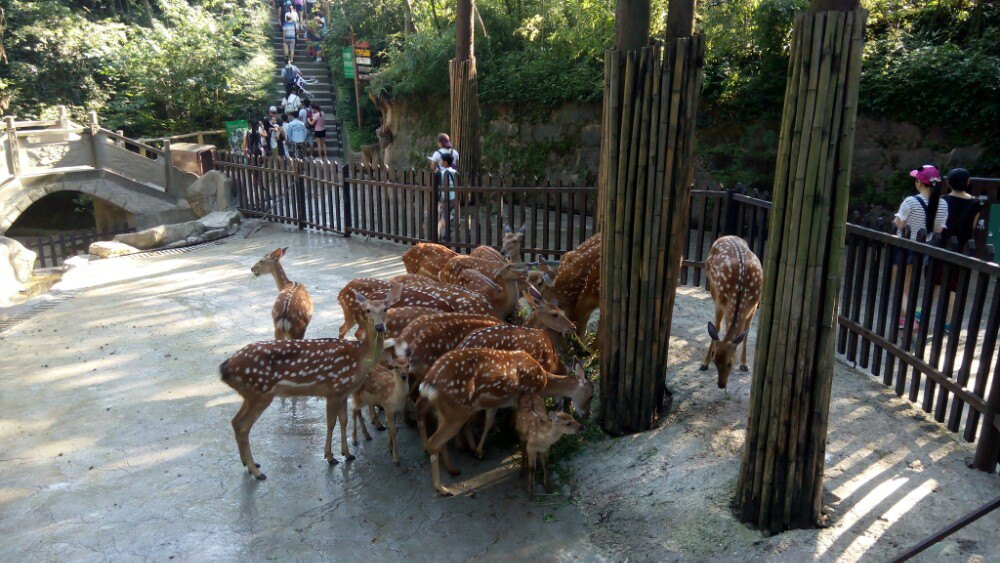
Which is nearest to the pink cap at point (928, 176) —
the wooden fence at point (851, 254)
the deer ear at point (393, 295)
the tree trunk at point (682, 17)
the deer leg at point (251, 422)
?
the wooden fence at point (851, 254)

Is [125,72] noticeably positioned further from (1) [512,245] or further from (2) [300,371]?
(2) [300,371]

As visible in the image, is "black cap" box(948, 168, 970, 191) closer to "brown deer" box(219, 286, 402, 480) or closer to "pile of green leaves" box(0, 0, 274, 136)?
"brown deer" box(219, 286, 402, 480)

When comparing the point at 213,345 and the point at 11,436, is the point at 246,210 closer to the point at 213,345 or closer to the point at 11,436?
the point at 213,345

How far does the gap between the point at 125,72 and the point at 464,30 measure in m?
14.4

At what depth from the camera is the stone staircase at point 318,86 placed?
26.2 metres

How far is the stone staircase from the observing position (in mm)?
26172

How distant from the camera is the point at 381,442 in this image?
632 cm

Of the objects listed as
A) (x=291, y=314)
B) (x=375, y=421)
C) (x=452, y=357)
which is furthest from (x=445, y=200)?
(x=452, y=357)

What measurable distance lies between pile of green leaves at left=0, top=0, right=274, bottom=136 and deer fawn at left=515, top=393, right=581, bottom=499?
73.2 feet

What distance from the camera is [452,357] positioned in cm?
538

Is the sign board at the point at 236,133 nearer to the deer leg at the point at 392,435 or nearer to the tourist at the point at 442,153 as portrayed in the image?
the tourist at the point at 442,153

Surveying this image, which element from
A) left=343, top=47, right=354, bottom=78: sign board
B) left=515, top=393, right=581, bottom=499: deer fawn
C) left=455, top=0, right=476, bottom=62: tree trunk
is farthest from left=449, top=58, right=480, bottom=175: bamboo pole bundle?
left=343, top=47, right=354, bottom=78: sign board

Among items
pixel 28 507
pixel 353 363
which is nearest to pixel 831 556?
pixel 353 363

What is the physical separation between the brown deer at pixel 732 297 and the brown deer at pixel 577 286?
1.17 m
